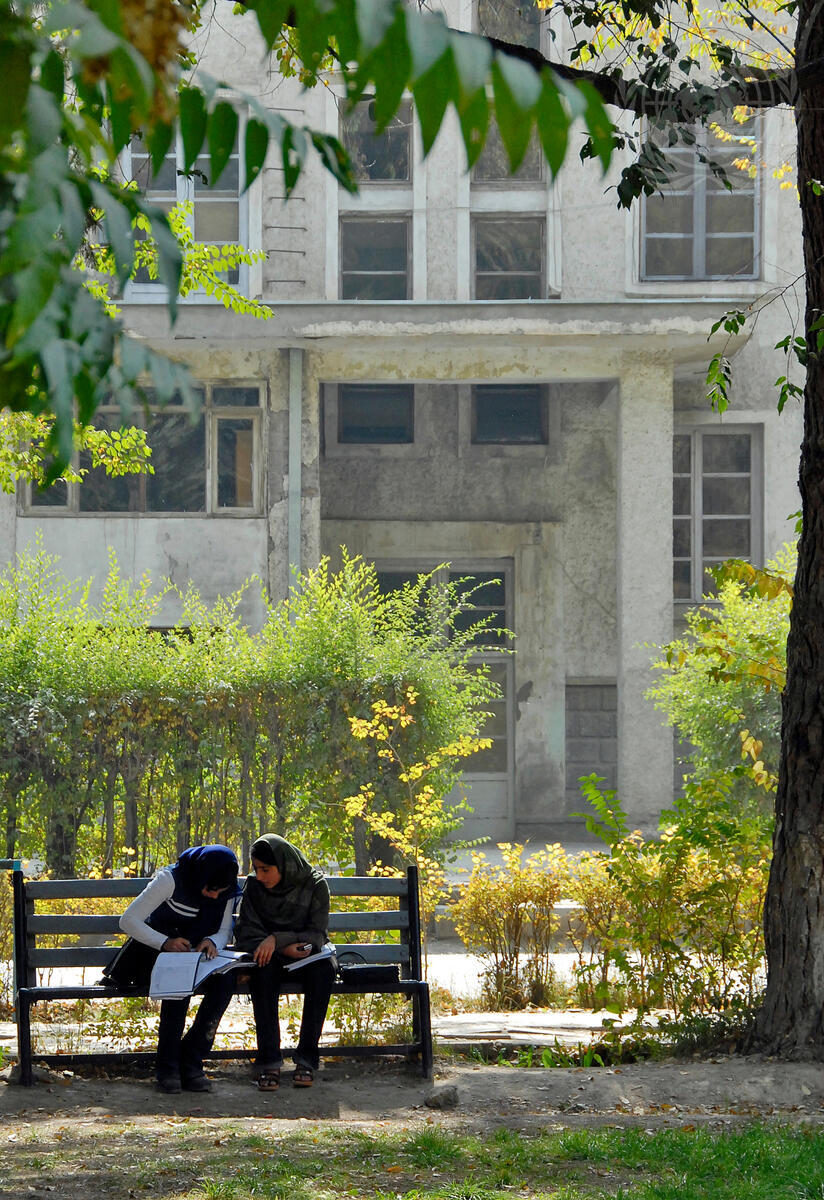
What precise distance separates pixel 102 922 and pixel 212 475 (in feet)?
47.5

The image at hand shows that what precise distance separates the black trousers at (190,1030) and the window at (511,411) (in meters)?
17.6

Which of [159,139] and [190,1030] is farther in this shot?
[190,1030]

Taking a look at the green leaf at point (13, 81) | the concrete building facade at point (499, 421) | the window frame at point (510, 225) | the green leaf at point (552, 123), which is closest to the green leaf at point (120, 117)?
the green leaf at point (13, 81)

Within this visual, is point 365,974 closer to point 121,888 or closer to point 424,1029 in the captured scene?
point 424,1029

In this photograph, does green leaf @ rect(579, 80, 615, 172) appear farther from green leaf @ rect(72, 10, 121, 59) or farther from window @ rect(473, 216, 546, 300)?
window @ rect(473, 216, 546, 300)

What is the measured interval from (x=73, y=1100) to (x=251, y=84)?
1783cm

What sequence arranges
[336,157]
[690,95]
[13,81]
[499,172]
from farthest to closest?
[499,172] < [690,95] < [336,157] < [13,81]

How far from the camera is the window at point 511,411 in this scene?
23688 millimetres

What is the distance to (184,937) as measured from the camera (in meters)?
7.00

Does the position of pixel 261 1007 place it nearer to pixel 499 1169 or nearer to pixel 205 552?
pixel 499 1169

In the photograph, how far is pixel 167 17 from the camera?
6.54ft

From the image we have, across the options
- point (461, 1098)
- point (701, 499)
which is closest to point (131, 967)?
point (461, 1098)

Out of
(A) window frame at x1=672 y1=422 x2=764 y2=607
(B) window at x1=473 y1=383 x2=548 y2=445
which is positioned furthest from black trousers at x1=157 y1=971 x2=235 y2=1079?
(B) window at x1=473 y1=383 x2=548 y2=445

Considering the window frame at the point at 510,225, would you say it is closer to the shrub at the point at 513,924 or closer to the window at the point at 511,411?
the window at the point at 511,411
